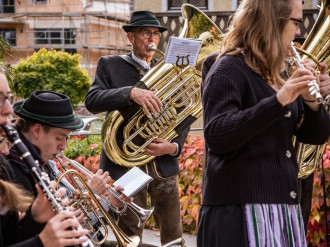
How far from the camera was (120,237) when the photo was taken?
473 centimetres

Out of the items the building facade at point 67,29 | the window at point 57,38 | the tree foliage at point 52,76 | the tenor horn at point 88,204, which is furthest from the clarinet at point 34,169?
the window at point 57,38

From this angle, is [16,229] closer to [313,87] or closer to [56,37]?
[313,87]

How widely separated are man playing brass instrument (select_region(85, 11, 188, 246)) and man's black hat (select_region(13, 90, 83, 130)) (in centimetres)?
123

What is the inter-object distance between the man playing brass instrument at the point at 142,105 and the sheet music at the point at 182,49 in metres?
0.28

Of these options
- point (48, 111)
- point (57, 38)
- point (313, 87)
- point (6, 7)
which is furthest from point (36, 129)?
point (6, 7)

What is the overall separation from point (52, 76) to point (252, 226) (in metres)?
37.7

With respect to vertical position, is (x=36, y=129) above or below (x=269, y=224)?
above

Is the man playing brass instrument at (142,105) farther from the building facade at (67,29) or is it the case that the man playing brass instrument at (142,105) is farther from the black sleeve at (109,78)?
the building facade at (67,29)

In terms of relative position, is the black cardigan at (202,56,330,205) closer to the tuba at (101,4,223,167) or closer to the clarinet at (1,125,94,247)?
the clarinet at (1,125,94,247)

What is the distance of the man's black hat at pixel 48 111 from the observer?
402cm

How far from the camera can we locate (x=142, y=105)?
5.41 meters

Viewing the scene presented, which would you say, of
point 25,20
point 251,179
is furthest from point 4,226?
point 25,20

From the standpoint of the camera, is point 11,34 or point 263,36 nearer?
point 263,36

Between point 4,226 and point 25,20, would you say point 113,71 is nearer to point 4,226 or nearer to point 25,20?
point 4,226
